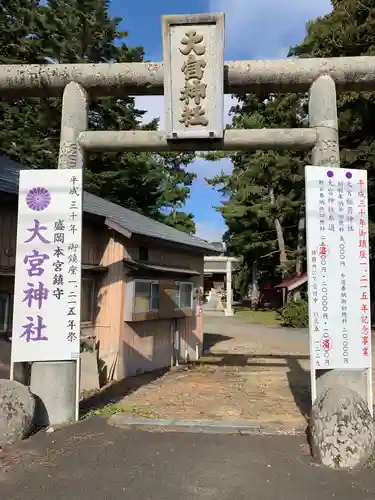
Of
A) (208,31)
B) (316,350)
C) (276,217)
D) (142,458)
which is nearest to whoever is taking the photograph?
(142,458)

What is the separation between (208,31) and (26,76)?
277cm

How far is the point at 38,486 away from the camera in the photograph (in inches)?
173

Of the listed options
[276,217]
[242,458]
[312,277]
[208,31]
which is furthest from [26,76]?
[276,217]

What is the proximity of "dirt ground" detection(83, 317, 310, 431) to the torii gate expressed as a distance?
6.48 ft

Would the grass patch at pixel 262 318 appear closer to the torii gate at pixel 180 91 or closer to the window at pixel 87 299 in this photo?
the window at pixel 87 299

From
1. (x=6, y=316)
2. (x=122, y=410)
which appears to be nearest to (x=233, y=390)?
(x=122, y=410)

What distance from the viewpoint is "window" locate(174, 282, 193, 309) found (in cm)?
1261

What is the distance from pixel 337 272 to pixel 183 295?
732 cm

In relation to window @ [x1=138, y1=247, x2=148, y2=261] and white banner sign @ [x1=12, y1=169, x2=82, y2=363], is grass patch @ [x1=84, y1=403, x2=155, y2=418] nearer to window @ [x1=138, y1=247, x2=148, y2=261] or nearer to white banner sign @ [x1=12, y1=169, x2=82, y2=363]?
white banner sign @ [x1=12, y1=169, x2=82, y2=363]

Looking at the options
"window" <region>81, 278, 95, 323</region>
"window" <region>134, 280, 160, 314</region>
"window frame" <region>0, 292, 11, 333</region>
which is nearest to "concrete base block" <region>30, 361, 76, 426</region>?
"window frame" <region>0, 292, 11, 333</region>

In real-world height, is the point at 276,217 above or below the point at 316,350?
above

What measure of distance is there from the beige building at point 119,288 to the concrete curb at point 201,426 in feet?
9.45

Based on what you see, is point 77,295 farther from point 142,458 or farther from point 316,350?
point 316,350

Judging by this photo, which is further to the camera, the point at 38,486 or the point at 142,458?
the point at 142,458
